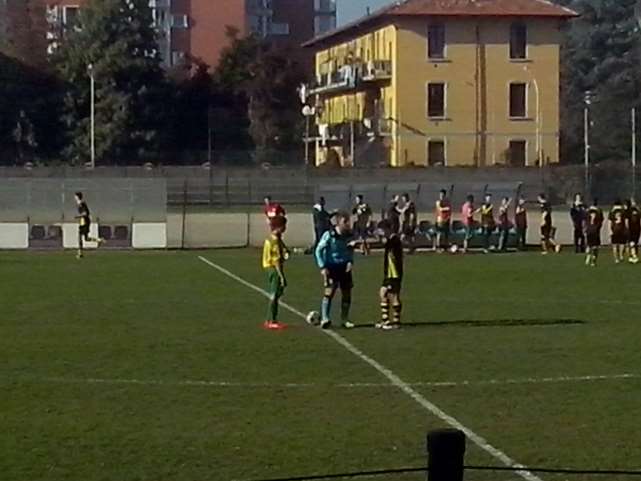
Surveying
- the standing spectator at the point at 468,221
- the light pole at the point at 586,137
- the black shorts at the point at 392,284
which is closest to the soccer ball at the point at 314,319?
the black shorts at the point at 392,284

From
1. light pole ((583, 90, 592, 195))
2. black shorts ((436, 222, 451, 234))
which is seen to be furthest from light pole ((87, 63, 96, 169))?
black shorts ((436, 222, 451, 234))

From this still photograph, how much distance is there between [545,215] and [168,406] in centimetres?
3293

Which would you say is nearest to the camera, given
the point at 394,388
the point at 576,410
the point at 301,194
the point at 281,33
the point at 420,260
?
the point at 576,410

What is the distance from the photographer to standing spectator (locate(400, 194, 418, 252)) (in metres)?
48.3

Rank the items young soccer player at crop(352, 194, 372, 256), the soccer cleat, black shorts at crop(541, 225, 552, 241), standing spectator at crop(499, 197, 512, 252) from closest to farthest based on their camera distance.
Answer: the soccer cleat
young soccer player at crop(352, 194, 372, 256)
black shorts at crop(541, 225, 552, 241)
standing spectator at crop(499, 197, 512, 252)

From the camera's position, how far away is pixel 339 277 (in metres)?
23.9

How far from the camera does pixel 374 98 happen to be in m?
92.9

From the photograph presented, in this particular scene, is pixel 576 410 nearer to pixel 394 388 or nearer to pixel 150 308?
pixel 394 388

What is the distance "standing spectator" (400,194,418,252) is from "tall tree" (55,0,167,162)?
131ft

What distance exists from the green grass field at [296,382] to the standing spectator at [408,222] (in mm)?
14335

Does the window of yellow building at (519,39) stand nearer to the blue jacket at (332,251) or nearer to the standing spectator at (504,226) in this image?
the standing spectator at (504,226)

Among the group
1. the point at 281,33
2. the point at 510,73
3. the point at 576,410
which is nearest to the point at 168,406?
the point at 576,410

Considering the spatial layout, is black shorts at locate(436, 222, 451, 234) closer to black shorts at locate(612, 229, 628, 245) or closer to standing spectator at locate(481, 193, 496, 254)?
standing spectator at locate(481, 193, 496, 254)

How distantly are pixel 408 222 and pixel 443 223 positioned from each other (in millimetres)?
1394
